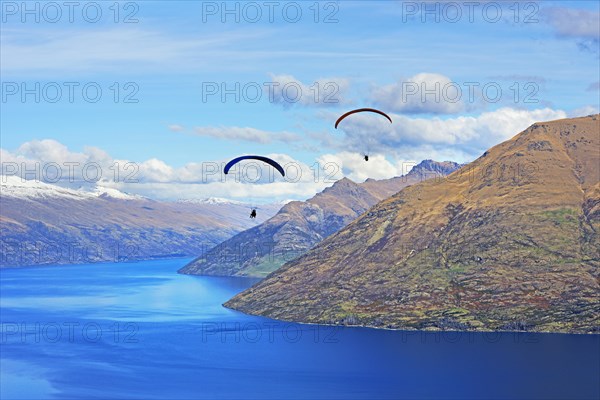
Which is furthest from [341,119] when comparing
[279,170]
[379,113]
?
[279,170]

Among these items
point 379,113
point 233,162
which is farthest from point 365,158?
point 233,162

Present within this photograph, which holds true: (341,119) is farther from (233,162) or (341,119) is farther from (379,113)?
(233,162)

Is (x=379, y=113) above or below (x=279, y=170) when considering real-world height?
above

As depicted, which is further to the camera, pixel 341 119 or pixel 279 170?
pixel 341 119

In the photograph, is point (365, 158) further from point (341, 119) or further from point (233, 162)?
point (233, 162)

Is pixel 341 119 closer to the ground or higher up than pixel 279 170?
higher up

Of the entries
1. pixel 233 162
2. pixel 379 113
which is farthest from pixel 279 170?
pixel 379 113

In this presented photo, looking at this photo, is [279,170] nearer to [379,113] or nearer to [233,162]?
[233,162]
